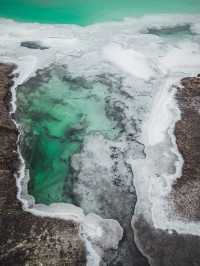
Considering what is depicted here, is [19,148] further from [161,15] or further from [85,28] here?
[161,15]

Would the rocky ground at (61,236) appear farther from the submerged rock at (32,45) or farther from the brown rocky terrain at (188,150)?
the submerged rock at (32,45)

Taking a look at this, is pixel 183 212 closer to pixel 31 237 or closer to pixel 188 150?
pixel 188 150

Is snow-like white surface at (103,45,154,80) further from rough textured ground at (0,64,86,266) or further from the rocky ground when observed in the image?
rough textured ground at (0,64,86,266)

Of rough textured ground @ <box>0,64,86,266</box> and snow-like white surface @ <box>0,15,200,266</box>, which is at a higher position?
snow-like white surface @ <box>0,15,200,266</box>

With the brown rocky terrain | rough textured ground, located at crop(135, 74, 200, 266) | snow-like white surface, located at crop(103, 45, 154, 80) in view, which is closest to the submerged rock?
snow-like white surface, located at crop(103, 45, 154, 80)

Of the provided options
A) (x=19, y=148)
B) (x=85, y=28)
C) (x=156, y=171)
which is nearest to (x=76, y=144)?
(x=19, y=148)

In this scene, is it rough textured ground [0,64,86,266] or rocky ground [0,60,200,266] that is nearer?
rough textured ground [0,64,86,266]
